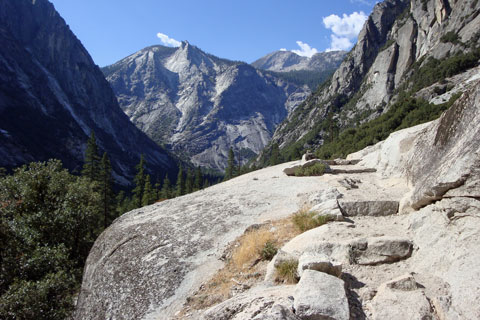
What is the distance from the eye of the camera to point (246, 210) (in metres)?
14.4

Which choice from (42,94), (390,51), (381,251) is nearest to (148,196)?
(381,251)

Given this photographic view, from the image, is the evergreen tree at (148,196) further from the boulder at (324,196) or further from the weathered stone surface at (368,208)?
the weathered stone surface at (368,208)

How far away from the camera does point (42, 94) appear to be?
526 ft

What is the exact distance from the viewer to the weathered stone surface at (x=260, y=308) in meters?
4.77

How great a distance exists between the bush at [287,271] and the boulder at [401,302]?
5.73ft

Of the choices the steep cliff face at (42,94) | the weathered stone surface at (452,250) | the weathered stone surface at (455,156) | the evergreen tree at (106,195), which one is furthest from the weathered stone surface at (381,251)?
the steep cliff face at (42,94)

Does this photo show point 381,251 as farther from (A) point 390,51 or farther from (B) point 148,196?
(A) point 390,51

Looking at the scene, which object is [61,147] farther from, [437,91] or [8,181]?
[437,91]

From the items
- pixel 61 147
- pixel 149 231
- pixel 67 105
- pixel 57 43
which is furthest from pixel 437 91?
pixel 57 43

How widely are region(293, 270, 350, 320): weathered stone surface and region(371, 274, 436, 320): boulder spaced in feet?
2.53

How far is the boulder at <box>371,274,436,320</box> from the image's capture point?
5.18 metres

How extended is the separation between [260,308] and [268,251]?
13.0ft

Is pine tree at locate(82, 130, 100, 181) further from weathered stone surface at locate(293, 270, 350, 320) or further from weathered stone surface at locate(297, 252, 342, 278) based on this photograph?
weathered stone surface at locate(293, 270, 350, 320)

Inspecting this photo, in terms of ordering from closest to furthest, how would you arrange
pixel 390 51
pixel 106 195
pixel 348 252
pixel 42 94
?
pixel 348 252 → pixel 106 195 → pixel 390 51 → pixel 42 94
